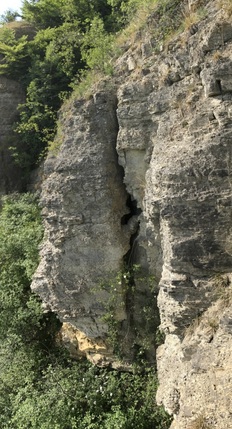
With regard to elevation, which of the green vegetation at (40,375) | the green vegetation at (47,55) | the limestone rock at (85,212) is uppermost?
the green vegetation at (47,55)

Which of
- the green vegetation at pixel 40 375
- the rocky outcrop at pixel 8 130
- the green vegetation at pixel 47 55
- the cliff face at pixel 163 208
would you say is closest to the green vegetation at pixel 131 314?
the cliff face at pixel 163 208

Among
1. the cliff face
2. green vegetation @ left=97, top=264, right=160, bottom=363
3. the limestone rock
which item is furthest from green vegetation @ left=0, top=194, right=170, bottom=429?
the limestone rock

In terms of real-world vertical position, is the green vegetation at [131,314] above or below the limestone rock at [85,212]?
below

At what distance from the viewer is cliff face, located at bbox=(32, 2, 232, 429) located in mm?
6383

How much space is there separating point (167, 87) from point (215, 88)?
1291mm

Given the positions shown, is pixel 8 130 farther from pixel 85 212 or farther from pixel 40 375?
pixel 40 375

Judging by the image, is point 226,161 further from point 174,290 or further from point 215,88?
point 174,290

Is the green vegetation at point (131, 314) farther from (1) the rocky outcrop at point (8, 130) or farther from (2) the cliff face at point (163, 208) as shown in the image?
(1) the rocky outcrop at point (8, 130)

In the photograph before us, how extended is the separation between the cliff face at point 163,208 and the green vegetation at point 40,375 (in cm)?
101

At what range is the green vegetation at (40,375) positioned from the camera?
9352 mm

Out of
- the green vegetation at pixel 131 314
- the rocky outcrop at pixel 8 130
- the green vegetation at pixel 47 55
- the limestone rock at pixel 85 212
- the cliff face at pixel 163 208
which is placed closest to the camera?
the cliff face at pixel 163 208

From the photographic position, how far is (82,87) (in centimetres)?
922

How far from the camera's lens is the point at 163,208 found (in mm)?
6898

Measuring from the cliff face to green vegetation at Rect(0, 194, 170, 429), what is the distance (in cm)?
101
